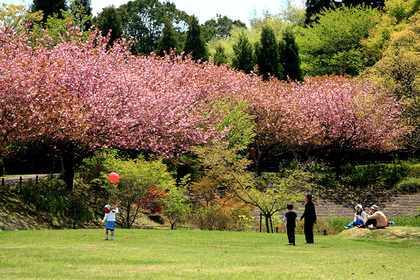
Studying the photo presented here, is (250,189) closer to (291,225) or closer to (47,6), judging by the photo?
(291,225)

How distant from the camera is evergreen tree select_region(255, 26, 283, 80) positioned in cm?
4656

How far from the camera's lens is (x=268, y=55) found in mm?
46906

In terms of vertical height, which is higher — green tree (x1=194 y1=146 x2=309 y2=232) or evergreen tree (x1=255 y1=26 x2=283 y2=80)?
evergreen tree (x1=255 y1=26 x2=283 y2=80)

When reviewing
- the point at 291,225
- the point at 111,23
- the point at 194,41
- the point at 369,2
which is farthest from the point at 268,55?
the point at 291,225

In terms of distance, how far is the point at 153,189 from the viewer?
76.1 feet

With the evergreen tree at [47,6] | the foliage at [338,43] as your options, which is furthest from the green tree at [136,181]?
the evergreen tree at [47,6]

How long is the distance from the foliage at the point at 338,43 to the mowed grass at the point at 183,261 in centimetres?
4158

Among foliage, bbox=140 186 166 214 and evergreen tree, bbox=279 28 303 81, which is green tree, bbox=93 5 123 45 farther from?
foliage, bbox=140 186 166 214

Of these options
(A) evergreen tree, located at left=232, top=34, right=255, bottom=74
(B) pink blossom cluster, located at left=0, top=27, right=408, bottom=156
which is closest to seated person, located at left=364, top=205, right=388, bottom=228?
(B) pink blossom cluster, located at left=0, top=27, right=408, bottom=156

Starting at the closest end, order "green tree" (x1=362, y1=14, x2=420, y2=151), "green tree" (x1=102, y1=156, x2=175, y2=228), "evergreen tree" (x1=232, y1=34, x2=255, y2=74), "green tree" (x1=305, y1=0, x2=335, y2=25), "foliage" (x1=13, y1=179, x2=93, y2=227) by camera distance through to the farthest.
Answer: "green tree" (x1=362, y1=14, x2=420, y2=151), "foliage" (x1=13, y1=179, x2=93, y2=227), "green tree" (x1=102, y1=156, x2=175, y2=228), "evergreen tree" (x1=232, y1=34, x2=255, y2=74), "green tree" (x1=305, y1=0, x2=335, y2=25)

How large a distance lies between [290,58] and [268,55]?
278 centimetres

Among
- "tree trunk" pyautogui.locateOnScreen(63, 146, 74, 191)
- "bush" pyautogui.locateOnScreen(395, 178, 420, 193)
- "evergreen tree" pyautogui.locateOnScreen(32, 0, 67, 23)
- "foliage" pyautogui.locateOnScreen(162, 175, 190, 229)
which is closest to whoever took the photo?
"foliage" pyautogui.locateOnScreen(162, 175, 190, 229)

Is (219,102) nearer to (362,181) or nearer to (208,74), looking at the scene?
(208,74)

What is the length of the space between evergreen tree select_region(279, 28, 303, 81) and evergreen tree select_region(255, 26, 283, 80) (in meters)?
1.50
